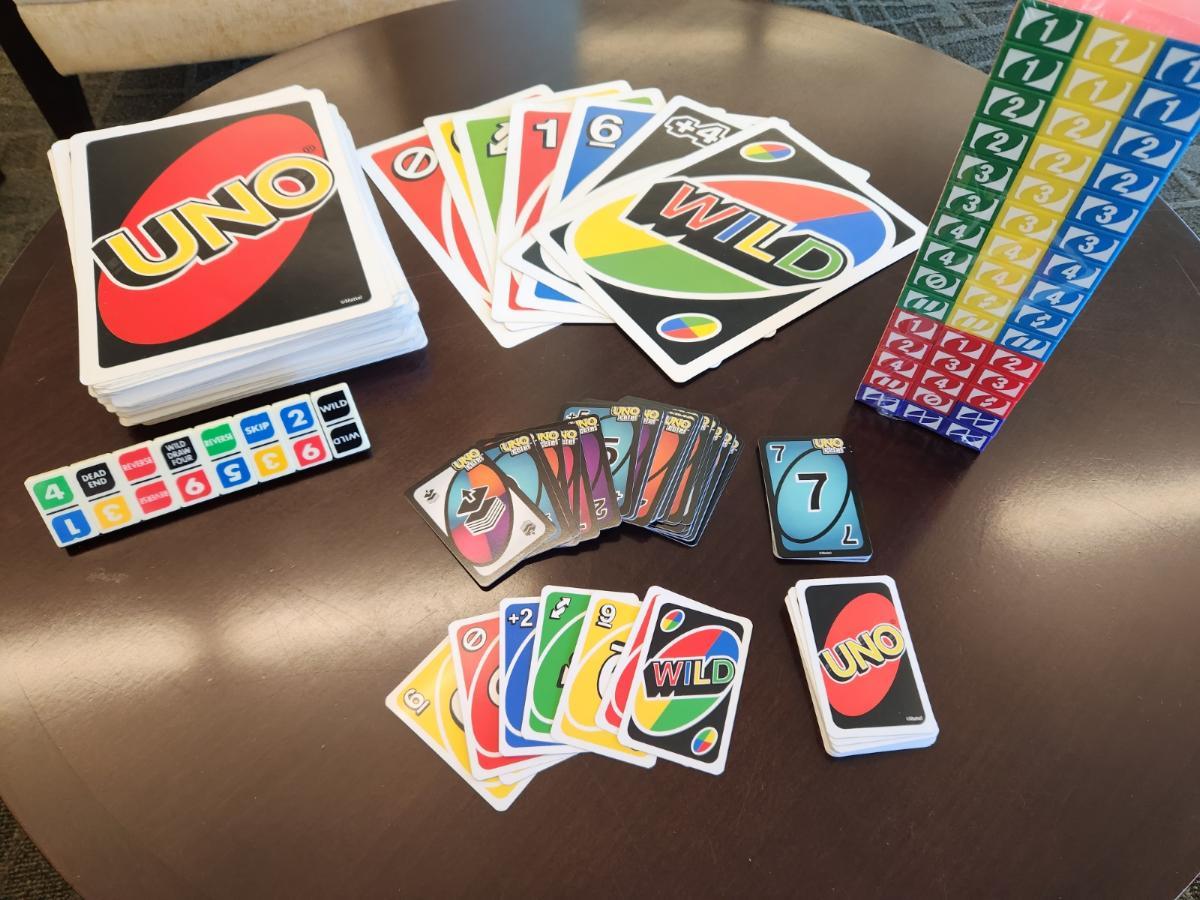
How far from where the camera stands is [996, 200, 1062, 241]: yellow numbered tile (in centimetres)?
63

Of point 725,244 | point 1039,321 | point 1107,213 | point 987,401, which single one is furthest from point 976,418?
point 725,244

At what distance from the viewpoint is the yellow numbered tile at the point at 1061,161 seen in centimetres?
59

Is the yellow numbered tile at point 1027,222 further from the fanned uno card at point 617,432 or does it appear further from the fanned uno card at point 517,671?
the fanned uno card at point 517,671

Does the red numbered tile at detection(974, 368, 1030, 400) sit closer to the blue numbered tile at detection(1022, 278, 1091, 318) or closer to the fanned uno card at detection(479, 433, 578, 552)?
the blue numbered tile at detection(1022, 278, 1091, 318)

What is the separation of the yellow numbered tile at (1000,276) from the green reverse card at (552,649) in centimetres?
41

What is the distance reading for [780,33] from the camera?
1.24 m

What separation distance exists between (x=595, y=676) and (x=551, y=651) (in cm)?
4

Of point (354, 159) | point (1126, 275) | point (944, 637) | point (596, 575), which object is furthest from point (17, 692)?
point (1126, 275)

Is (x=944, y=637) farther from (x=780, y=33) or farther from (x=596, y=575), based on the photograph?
(x=780, y=33)

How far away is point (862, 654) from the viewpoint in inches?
27.6

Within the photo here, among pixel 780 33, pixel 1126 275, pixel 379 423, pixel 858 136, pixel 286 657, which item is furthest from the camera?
pixel 780 33

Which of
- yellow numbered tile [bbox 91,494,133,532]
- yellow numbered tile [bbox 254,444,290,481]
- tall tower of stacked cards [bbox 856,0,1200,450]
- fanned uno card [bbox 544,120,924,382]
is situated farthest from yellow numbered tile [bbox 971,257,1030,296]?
yellow numbered tile [bbox 91,494,133,532]

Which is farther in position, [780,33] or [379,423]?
[780,33]

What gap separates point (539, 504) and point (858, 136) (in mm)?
674
